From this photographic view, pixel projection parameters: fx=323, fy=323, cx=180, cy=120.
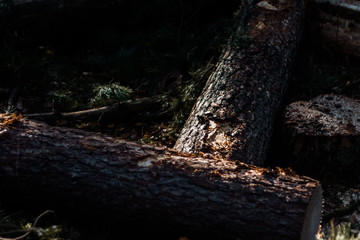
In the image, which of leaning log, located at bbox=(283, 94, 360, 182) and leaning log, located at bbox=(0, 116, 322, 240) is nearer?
leaning log, located at bbox=(0, 116, 322, 240)

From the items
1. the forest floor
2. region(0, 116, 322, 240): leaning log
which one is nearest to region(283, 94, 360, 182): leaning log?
the forest floor

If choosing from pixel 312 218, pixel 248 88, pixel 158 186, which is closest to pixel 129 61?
pixel 248 88

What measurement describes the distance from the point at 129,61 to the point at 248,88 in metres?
1.83

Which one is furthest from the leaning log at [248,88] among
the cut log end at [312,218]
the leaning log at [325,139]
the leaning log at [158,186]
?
the cut log end at [312,218]

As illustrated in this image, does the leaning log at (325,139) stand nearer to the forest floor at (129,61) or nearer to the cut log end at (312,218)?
the forest floor at (129,61)

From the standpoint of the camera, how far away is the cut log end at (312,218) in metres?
1.87

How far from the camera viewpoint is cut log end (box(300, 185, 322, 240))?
1.87m

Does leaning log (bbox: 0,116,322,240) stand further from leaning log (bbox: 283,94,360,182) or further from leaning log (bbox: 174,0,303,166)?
leaning log (bbox: 283,94,360,182)

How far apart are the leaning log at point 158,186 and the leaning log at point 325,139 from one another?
0.66 metres

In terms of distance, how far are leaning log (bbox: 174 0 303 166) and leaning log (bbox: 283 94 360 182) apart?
9.0 inches

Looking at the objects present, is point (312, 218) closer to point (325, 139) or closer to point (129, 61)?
point (325, 139)

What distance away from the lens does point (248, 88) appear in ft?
9.25

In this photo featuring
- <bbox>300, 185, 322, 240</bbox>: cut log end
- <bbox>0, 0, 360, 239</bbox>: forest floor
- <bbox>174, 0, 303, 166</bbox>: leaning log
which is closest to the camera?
<bbox>300, 185, 322, 240</bbox>: cut log end

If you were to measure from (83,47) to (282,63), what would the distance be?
113 inches
